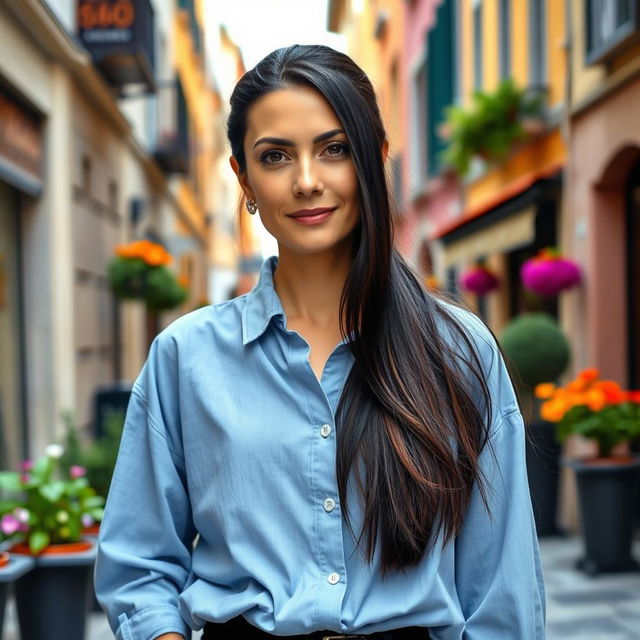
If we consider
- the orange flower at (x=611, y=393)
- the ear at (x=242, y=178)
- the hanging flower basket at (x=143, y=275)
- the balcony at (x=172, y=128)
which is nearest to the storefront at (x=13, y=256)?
the hanging flower basket at (x=143, y=275)

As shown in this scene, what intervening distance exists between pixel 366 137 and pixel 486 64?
399 inches

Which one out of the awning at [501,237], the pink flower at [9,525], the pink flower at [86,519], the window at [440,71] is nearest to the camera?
the pink flower at [9,525]

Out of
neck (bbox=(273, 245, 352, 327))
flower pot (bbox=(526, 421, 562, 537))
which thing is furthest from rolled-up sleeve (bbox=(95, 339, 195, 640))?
flower pot (bbox=(526, 421, 562, 537))

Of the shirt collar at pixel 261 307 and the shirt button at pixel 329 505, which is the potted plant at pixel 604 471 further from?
the shirt button at pixel 329 505

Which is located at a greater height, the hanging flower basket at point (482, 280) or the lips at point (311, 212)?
the hanging flower basket at point (482, 280)

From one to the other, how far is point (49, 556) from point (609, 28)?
5.35 metres

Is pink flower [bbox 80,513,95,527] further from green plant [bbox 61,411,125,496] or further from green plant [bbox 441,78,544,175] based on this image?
green plant [bbox 441,78,544,175]

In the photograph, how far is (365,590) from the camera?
63.0 inches

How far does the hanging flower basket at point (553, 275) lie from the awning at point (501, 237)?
0.59 meters

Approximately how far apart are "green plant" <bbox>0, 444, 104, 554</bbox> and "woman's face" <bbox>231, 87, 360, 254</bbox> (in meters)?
2.62

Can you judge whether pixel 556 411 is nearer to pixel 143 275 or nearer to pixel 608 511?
pixel 608 511

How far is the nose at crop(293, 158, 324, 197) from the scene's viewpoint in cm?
164

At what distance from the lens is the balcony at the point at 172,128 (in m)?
14.0

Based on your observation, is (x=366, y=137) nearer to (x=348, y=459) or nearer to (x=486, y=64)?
(x=348, y=459)
